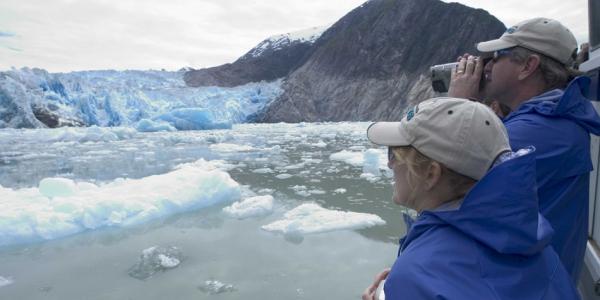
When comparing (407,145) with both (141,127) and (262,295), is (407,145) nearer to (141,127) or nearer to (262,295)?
(262,295)

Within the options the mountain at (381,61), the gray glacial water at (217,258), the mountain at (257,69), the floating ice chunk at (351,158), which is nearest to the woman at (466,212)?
the gray glacial water at (217,258)

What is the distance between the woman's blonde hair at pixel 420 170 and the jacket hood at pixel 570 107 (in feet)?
1.56

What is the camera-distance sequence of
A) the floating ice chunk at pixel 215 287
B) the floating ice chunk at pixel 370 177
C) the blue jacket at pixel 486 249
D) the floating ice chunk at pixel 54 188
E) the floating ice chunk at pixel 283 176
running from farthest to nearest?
the floating ice chunk at pixel 283 176 < the floating ice chunk at pixel 370 177 < the floating ice chunk at pixel 54 188 < the floating ice chunk at pixel 215 287 < the blue jacket at pixel 486 249

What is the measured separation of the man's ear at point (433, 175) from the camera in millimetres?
833

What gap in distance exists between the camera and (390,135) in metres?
0.90

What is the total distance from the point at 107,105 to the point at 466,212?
3521cm

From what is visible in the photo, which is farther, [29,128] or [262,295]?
[29,128]

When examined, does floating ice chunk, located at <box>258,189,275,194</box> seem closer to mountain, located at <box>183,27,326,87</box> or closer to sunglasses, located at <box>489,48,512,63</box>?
sunglasses, located at <box>489,48,512,63</box>

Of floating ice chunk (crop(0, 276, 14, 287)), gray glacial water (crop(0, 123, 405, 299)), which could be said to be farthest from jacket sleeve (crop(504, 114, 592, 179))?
floating ice chunk (crop(0, 276, 14, 287))

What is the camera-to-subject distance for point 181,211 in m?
5.03

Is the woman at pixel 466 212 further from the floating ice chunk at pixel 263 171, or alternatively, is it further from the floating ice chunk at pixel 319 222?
the floating ice chunk at pixel 263 171

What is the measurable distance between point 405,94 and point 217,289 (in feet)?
135

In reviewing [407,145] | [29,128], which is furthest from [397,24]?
[407,145]

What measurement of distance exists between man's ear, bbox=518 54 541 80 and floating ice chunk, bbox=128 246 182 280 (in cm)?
277
